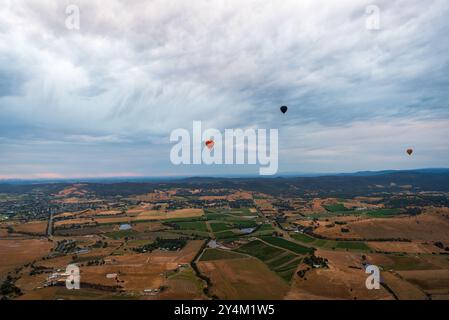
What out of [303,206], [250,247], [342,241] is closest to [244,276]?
[250,247]

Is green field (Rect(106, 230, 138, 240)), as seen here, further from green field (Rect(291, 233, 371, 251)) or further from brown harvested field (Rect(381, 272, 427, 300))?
brown harvested field (Rect(381, 272, 427, 300))

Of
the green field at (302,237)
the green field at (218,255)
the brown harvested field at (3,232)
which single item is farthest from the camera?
the brown harvested field at (3,232)

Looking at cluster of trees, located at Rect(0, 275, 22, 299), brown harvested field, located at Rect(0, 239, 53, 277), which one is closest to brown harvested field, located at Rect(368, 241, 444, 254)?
cluster of trees, located at Rect(0, 275, 22, 299)

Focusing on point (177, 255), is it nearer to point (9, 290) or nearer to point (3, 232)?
point (9, 290)

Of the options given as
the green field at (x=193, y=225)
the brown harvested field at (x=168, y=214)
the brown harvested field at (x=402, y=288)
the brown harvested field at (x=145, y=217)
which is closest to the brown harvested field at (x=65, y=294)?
the brown harvested field at (x=402, y=288)

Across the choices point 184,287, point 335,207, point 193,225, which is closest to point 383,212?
point 335,207

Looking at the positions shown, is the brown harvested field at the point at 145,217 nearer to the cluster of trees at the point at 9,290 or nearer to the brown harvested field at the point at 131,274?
the brown harvested field at the point at 131,274

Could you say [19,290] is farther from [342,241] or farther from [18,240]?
[342,241]
